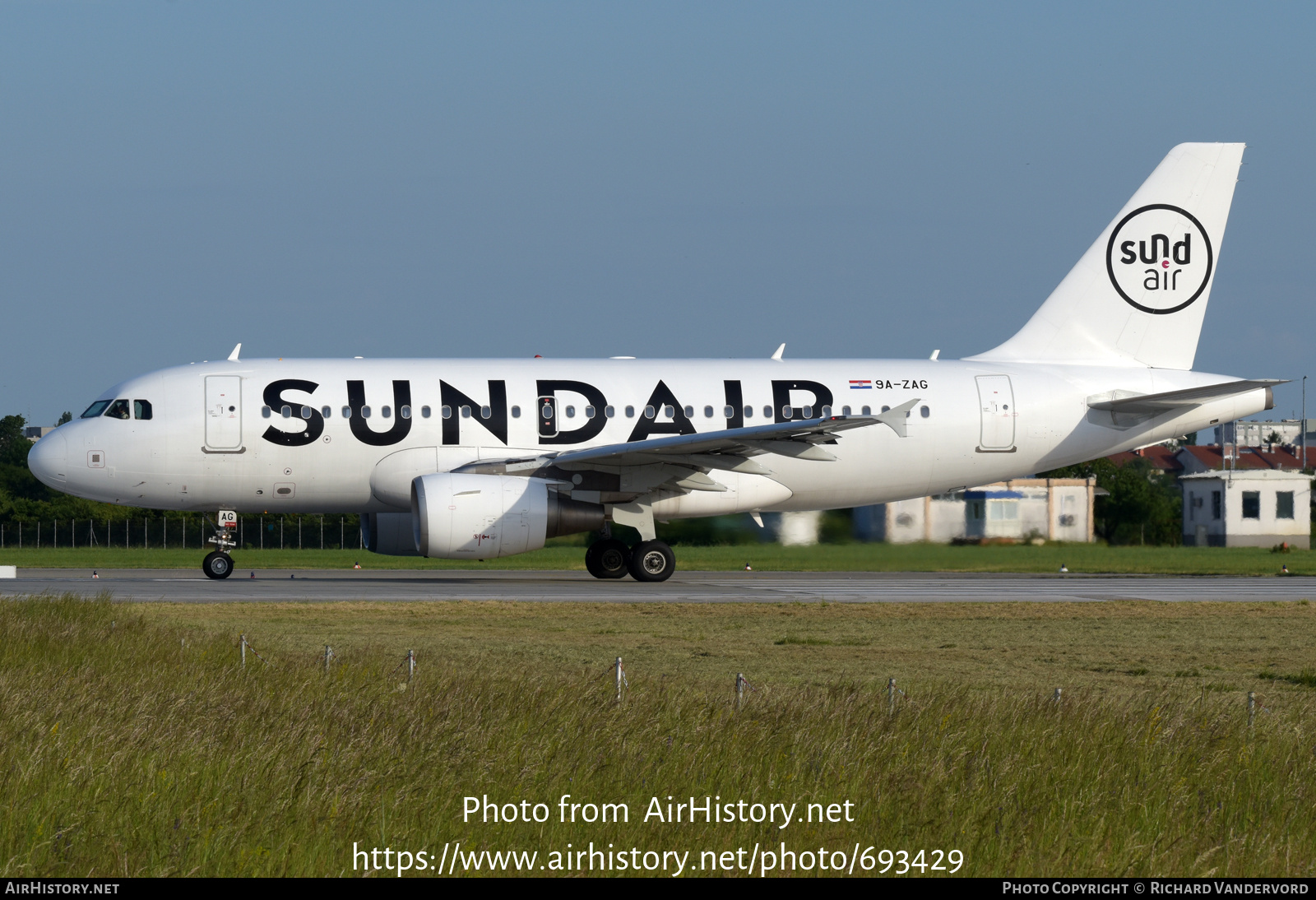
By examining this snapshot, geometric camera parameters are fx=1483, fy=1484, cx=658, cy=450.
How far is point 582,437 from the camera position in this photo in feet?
88.6

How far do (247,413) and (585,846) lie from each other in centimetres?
2081

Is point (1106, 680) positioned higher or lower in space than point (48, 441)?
lower

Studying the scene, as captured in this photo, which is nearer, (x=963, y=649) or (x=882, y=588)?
(x=963, y=649)

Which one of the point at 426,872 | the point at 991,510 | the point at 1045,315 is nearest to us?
the point at 426,872

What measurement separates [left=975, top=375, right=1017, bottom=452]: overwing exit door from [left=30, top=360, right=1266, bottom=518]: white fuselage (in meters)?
0.04

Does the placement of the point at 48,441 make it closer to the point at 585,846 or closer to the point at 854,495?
the point at 854,495

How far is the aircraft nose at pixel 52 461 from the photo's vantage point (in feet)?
87.5

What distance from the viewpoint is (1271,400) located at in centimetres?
2869

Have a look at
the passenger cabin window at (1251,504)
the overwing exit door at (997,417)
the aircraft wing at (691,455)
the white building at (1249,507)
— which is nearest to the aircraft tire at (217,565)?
the aircraft wing at (691,455)

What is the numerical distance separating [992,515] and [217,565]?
1677 cm

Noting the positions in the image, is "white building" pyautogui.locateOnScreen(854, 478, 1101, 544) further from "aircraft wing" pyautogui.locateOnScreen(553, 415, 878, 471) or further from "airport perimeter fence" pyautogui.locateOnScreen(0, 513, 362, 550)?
"airport perimeter fence" pyautogui.locateOnScreen(0, 513, 362, 550)

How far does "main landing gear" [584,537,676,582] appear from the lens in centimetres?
2695

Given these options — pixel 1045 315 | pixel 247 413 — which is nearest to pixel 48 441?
pixel 247 413

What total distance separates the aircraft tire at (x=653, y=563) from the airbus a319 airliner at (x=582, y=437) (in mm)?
33
